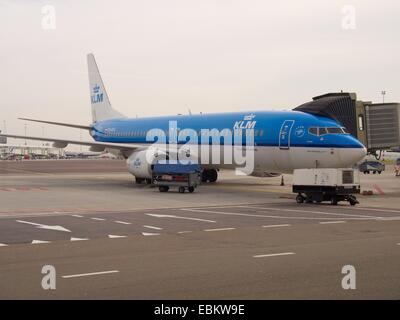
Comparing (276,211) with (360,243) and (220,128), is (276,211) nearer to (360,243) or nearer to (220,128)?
(360,243)

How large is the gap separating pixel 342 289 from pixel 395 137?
23.8 m

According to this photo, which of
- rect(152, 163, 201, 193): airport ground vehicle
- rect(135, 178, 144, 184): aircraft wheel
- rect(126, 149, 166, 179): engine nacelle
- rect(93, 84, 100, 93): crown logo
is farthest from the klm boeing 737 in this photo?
rect(93, 84, 100, 93): crown logo

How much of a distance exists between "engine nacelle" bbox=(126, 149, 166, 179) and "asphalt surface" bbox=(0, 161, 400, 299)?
10.7 m

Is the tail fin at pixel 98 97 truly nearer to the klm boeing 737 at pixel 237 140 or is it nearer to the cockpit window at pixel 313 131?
the klm boeing 737 at pixel 237 140

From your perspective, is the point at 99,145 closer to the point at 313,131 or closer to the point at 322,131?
the point at 313,131

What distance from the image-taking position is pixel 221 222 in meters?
18.2

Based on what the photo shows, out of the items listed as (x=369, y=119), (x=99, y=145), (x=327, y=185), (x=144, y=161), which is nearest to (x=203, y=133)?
(x=144, y=161)

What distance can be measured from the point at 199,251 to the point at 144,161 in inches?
866

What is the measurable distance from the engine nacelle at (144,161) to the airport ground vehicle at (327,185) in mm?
10809

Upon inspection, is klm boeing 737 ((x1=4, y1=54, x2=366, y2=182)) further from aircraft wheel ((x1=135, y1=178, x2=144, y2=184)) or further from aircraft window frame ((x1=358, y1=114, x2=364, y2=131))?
aircraft window frame ((x1=358, y1=114, x2=364, y2=131))

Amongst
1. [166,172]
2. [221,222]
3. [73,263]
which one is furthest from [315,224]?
[166,172]

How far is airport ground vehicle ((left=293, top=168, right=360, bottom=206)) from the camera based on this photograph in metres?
24.0

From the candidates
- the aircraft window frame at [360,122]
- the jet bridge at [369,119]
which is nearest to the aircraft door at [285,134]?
the jet bridge at [369,119]

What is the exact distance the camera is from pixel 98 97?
48344 mm
